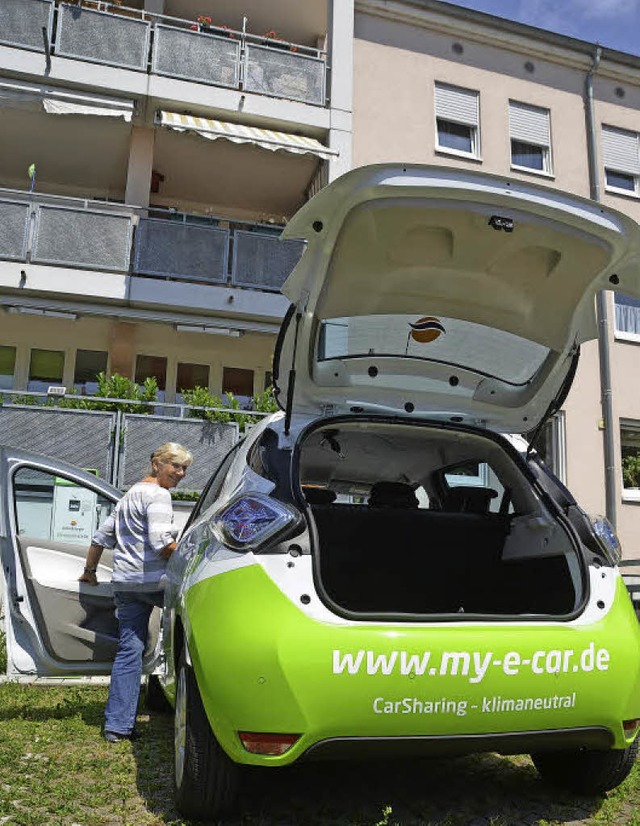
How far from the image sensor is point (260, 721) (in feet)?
8.29

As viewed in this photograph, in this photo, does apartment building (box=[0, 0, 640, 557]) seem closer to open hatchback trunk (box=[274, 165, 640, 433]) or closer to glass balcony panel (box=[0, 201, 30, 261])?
glass balcony panel (box=[0, 201, 30, 261])

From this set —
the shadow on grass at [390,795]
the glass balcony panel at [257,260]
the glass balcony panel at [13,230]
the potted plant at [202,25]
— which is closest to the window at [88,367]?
the glass balcony panel at [13,230]

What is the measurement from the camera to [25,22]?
12281 millimetres

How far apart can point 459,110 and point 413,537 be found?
13.8 metres

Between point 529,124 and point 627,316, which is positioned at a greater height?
point 529,124

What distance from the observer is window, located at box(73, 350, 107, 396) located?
1422cm

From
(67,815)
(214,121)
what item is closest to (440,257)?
(67,815)

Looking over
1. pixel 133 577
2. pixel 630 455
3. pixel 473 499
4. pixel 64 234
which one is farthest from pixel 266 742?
pixel 630 455

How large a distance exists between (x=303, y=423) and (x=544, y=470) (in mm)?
1163

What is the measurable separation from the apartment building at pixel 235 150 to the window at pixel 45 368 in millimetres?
35

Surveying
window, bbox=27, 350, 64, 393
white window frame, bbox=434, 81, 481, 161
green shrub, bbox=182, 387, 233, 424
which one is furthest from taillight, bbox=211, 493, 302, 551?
white window frame, bbox=434, 81, 481, 161

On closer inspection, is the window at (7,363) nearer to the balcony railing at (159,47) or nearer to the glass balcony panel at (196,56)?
the balcony railing at (159,47)

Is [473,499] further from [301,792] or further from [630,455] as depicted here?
[630,455]

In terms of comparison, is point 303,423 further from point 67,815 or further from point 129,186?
point 129,186
